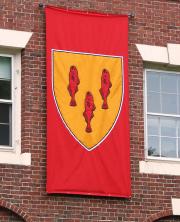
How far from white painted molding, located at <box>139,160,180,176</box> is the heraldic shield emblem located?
970 mm

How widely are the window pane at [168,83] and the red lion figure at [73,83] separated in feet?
6.40

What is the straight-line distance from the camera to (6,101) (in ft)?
59.8

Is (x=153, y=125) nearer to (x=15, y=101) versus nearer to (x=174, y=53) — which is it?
(x=174, y=53)

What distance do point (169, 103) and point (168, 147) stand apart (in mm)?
903

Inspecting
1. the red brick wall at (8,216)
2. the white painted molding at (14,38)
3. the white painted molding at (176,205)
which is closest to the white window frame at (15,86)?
the white painted molding at (14,38)

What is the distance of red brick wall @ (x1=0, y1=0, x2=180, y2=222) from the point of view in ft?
58.4

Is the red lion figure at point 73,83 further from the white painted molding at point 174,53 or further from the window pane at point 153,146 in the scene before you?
the white painted molding at point 174,53

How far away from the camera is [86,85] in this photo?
18.7m

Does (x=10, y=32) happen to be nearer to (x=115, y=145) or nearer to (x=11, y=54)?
(x=11, y=54)

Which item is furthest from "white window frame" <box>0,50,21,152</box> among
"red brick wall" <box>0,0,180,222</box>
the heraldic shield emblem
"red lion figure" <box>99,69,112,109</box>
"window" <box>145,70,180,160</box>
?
"window" <box>145,70,180,160</box>

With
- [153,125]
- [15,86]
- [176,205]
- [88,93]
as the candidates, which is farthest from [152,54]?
[176,205]

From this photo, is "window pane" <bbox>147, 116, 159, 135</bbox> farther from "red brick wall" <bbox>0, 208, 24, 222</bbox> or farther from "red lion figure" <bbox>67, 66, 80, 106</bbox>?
"red brick wall" <bbox>0, 208, 24, 222</bbox>

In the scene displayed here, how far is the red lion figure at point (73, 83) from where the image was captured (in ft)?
60.7

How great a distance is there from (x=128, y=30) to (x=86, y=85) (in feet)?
5.15
